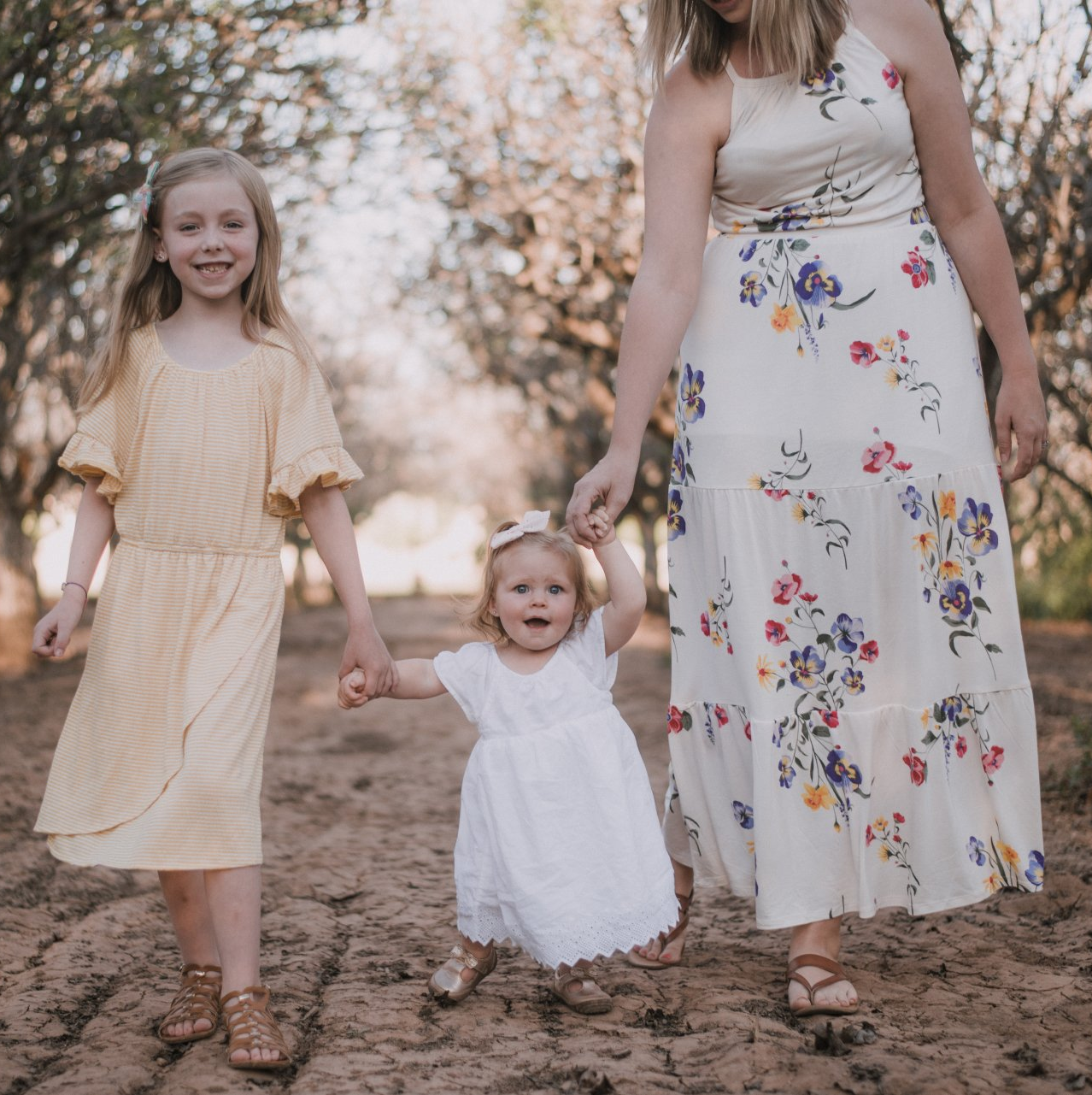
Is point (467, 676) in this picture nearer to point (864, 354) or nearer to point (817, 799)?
point (817, 799)

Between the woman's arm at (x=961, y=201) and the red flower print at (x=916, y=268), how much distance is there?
0.15 meters

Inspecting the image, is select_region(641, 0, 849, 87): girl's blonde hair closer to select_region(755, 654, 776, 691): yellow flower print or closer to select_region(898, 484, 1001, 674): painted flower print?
select_region(898, 484, 1001, 674): painted flower print

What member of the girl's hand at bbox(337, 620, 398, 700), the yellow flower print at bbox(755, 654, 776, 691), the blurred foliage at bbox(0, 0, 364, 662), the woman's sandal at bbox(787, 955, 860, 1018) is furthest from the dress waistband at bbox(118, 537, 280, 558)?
the blurred foliage at bbox(0, 0, 364, 662)

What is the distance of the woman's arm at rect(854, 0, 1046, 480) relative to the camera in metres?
2.78

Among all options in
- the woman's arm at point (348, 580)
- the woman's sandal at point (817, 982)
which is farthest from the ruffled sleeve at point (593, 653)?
the woman's sandal at point (817, 982)

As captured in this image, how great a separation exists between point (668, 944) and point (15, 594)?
9.58 m

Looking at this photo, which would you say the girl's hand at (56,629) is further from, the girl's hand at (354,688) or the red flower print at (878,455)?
the red flower print at (878,455)

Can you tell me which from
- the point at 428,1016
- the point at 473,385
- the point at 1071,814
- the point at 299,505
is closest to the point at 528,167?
the point at 1071,814

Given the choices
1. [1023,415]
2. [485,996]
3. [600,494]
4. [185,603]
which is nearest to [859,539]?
[1023,415]

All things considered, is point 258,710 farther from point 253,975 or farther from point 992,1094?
point 992,1094

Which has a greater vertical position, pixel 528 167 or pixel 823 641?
pixel 528 167

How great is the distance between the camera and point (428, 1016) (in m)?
2.82

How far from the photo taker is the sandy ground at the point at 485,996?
242cm

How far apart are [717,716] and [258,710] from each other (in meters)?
1.05
